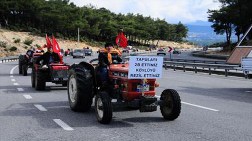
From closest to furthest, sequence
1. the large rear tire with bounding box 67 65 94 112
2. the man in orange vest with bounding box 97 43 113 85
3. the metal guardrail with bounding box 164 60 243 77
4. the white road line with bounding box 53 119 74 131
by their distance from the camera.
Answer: the white road line with bounding box 53 119 74 131, the man in orange vest with bounding box 97 43 113 85, the large rear tire with bounding box 67 65 94 112, the metal guardrail with bounding box 164 60 243 77

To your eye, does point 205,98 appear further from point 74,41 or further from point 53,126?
point 74,41

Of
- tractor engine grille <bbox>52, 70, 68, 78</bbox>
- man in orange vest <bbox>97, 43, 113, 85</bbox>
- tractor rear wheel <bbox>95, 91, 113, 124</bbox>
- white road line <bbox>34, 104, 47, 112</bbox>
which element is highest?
man in orange vest <bbox>97, 43, 113, 85</bbox>

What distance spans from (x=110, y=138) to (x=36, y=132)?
1512 mm

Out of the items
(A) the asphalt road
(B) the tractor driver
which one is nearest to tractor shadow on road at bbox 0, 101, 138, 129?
(A) the asphalt road

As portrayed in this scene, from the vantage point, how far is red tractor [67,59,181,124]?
30.5 ft

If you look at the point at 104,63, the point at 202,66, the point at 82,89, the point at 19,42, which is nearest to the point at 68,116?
the point at 82,89

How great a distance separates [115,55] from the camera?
10852 mm

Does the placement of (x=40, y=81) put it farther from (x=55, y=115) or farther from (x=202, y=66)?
(x=202, y=66)

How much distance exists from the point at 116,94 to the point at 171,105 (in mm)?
1276

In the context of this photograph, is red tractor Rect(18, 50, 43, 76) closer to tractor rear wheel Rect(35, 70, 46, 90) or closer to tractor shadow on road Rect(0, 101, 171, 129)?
tractor rear wheel Rect(35, 70, 46, 90)

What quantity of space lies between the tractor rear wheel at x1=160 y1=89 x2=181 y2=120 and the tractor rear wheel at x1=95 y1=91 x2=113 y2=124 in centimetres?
130

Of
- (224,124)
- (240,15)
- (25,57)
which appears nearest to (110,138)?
(224,124)

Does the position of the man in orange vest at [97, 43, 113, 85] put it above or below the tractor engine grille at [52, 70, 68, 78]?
above

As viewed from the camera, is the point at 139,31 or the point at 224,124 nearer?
the point at 224,124
